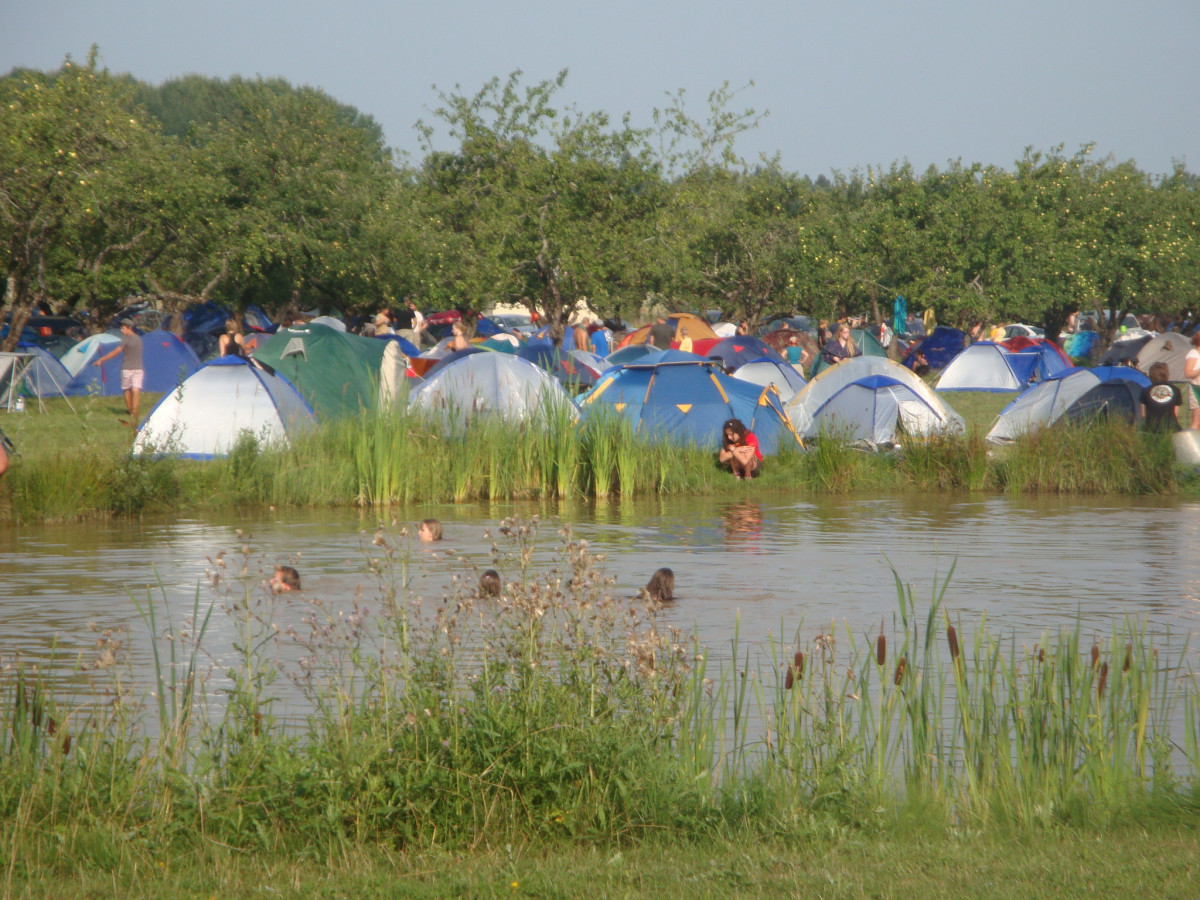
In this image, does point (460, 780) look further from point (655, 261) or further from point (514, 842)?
point (655, 261)

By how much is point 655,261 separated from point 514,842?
83.7ft

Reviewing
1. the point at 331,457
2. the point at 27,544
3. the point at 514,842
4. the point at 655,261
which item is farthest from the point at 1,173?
the point at 514,842

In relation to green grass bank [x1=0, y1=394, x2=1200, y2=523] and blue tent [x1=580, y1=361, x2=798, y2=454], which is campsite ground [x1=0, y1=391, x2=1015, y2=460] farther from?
blue tent [x1=580, y1=361, x2=798, y2=454]

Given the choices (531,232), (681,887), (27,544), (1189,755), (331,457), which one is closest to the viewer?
(681,887)

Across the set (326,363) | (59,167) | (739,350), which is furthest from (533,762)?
(739,350)

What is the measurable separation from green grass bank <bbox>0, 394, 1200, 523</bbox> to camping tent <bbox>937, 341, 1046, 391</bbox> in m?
11.0

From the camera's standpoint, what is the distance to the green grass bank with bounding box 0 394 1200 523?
42.5 ft

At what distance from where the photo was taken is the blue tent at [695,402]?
17016 millimetres

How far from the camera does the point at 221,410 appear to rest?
15969mm

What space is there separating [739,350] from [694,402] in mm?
8590

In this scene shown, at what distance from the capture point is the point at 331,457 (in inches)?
567

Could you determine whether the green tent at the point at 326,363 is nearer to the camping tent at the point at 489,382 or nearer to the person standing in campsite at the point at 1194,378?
the camping tent at the point at 489,382

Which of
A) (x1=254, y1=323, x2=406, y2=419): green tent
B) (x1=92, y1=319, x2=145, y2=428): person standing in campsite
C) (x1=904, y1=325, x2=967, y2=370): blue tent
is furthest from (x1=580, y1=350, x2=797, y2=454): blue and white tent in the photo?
(x1=904, y1=325, x2=967, y2=370): blue tent

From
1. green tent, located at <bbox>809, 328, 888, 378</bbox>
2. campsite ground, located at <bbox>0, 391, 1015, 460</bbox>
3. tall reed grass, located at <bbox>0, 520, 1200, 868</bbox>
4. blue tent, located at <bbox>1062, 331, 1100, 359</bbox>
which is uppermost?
blue tent, located at <bbox>1062, 331, 1100, 359</bbox>
